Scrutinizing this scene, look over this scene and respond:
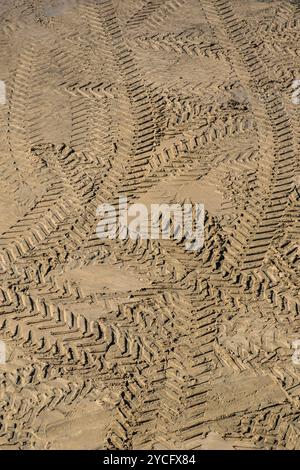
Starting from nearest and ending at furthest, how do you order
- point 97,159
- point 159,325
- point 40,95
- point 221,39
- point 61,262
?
point 159,325
point 61,262
point 97,159
point 40,95
point 221,39

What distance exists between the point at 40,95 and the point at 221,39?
2598mm

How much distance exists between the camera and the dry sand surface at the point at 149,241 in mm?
7223

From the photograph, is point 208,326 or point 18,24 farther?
point 18,24

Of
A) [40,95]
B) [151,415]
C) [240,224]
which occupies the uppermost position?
[40,95]

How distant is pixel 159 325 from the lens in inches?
309

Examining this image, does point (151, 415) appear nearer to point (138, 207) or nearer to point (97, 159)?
point (138, 207)

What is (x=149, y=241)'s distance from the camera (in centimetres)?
860

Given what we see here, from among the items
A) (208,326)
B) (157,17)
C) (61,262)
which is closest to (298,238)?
(208,326)

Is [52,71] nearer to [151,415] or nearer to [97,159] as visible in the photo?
[97,159]

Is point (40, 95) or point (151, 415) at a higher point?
point (40, 95)

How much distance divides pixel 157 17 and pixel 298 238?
4.53 metres

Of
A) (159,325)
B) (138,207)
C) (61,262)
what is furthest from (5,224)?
(159,325)

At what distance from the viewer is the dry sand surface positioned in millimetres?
7223

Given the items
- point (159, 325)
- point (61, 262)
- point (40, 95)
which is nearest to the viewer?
point (159, 325)
